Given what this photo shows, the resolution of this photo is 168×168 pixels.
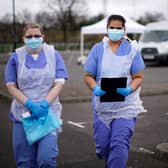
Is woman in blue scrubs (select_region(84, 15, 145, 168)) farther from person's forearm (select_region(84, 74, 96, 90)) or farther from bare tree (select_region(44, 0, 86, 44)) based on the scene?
bare tree (select_region(44, 0, 86, 44))

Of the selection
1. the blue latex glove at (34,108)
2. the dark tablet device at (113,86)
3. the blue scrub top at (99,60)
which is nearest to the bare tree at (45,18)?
the blue scrub top at (99,60)

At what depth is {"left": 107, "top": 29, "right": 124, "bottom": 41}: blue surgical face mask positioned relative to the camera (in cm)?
479

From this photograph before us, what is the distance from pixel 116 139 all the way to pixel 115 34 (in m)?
1.08

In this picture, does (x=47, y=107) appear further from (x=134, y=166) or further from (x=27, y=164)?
(x=134, y=166)

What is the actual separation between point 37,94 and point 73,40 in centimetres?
6596

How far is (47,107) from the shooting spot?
4.32 meters

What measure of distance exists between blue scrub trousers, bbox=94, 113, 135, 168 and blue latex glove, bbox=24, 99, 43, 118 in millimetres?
816

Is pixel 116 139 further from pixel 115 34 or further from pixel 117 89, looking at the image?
pixel 115 34

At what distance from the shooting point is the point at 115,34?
15.8 feet

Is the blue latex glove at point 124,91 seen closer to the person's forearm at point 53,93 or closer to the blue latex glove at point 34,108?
the person's forearm at point 53,93

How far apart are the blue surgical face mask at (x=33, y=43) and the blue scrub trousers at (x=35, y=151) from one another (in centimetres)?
75

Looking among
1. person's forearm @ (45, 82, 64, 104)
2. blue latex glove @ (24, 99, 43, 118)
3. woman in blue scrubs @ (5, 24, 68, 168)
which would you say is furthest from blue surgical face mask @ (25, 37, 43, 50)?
blue latex glove @ (24, 99, 43, 118)

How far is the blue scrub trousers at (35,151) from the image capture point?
429 centimetres

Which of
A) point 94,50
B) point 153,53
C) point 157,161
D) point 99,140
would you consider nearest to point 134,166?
point 157,161
